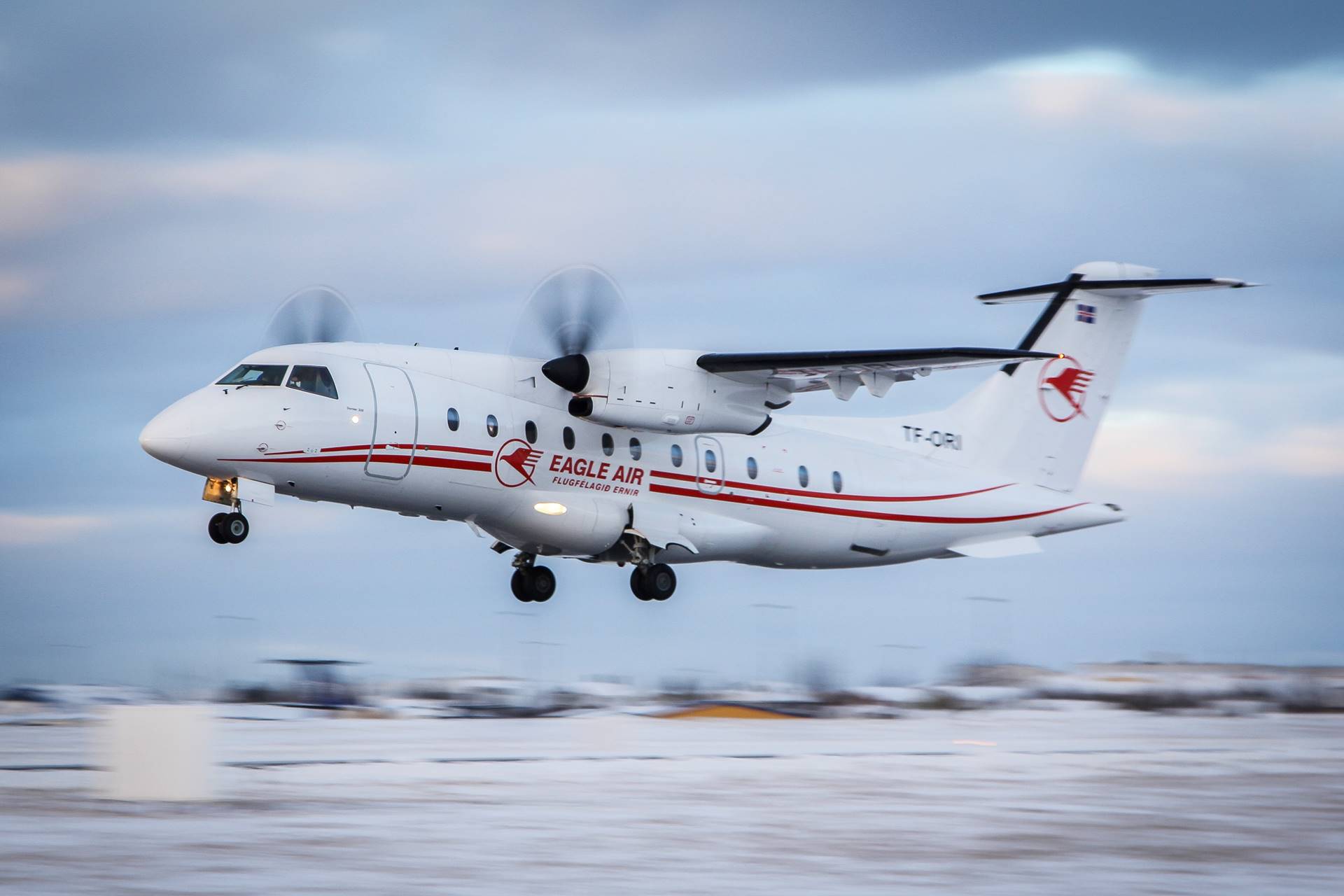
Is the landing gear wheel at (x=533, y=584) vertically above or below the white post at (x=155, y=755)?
above

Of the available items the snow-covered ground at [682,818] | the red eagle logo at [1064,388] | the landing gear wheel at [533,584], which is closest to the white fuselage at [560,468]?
the landing gear wheel at [533,584]

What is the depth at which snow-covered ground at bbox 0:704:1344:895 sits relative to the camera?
996 centimetres

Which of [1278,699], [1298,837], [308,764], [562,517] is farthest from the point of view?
[1278,699]

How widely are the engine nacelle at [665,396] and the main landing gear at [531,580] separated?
11.6 ft

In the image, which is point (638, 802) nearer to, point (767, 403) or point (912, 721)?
point (767, 403)

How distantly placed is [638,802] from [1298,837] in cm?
585

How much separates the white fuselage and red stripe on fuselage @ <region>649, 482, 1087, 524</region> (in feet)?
0.10

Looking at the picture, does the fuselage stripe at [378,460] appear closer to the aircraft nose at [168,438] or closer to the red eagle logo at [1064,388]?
the aircraft nose at [168,438]

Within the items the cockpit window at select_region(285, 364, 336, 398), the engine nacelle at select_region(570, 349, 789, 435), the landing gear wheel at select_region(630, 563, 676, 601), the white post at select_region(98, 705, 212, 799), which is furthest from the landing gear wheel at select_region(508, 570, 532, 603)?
the white post at select_region(98, 705, 212, 799)

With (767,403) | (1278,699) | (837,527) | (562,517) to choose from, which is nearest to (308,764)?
(562,517)

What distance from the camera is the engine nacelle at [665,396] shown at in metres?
21.3

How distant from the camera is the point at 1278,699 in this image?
3319cm

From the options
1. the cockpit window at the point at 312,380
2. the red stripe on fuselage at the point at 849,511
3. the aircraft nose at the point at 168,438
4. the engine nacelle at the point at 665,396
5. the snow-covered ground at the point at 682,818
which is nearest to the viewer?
the snow-covered ground at the point at 682,818

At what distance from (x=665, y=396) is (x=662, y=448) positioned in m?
1.28
